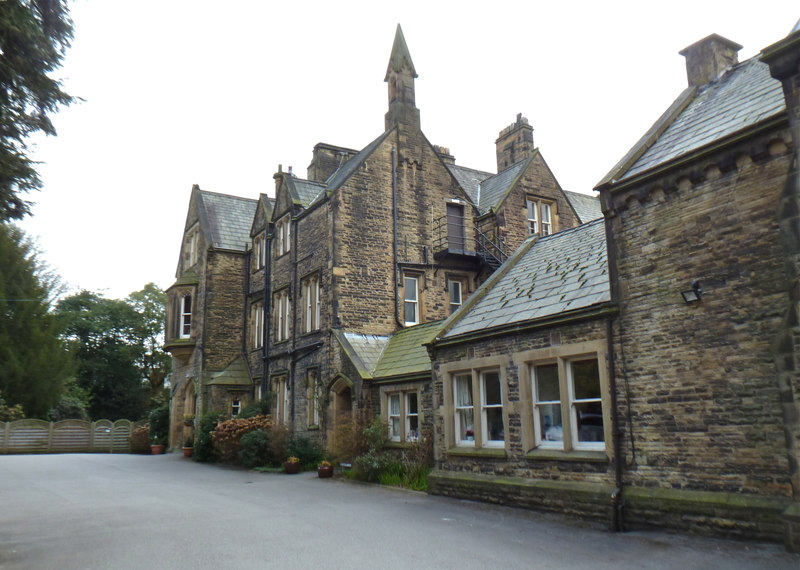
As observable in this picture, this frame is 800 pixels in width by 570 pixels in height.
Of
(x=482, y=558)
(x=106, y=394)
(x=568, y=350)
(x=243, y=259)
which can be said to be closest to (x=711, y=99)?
(x=568, y=350)

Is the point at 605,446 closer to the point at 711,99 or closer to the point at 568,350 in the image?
the point at 568,350

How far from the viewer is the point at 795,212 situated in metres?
8.94

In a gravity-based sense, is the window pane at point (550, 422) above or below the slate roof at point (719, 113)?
below

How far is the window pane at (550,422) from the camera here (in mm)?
12866

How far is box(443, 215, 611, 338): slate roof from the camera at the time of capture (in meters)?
13.1

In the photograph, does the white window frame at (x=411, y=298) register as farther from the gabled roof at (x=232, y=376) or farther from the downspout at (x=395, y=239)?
the gabled roof at (x=232, y=376)

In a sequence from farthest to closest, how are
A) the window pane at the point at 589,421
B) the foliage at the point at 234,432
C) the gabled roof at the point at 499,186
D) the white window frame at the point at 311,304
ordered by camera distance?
the gabled roof at the point at 499,186 → the white window frame at the point at 311,304 → the foliage at the point at 234,432 → the window pane at the point at 589,421

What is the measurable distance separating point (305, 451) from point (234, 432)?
3.42 m

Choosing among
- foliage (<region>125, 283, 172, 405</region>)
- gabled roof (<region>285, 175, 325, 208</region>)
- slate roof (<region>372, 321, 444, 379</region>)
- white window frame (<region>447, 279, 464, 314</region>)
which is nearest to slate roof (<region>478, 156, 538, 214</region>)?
white window frame (<region>447, 279, 464, 314</region>)

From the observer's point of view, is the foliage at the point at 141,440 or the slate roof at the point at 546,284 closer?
the slate roof at the point at 546,284

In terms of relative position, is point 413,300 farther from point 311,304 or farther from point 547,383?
point 547,383

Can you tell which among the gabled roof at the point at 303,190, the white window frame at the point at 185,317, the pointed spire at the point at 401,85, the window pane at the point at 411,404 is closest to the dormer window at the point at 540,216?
the pointed spire at the point at 401,85

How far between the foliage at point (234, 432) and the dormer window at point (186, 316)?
9164mm

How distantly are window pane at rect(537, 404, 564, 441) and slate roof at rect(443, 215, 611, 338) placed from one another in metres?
1.75
